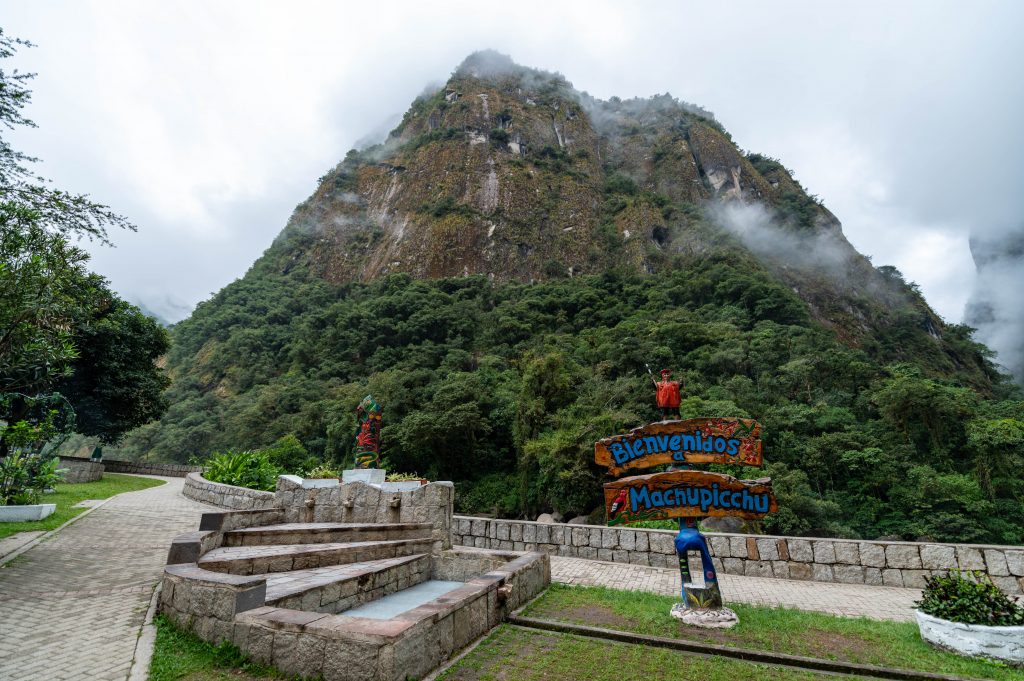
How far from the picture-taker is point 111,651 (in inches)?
150

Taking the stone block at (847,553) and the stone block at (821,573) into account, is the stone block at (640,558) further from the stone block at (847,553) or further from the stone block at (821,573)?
the stone block at (847,553)

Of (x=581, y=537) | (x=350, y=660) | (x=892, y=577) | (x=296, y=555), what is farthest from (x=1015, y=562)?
(x=296, y=555)

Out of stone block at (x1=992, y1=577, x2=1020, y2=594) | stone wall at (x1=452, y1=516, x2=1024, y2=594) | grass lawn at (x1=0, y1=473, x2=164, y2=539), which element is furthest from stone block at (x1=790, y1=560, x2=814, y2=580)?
grass lawn at (x1=0, y1=473, x2=164, y2=539)

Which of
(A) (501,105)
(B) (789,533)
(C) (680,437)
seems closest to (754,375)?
(B) (789,533)

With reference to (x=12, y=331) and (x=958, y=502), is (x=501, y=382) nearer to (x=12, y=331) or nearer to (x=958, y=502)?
(x=958, y=502)

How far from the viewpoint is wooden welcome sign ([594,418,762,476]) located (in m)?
5.79

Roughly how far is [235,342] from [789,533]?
48.3 meters

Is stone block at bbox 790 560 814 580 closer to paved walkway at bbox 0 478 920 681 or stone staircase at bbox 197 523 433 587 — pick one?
paved walkway at bbox 0 478 920 681

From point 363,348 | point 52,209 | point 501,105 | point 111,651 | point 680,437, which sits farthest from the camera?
point 501,105

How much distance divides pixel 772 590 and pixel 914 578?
2.37m

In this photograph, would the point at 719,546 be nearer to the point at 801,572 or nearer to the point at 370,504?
the point at 801,572

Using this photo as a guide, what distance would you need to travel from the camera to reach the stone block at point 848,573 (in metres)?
7.75

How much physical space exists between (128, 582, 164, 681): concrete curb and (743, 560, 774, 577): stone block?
28.5 ft

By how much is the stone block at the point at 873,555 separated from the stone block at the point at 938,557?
0.51 m
